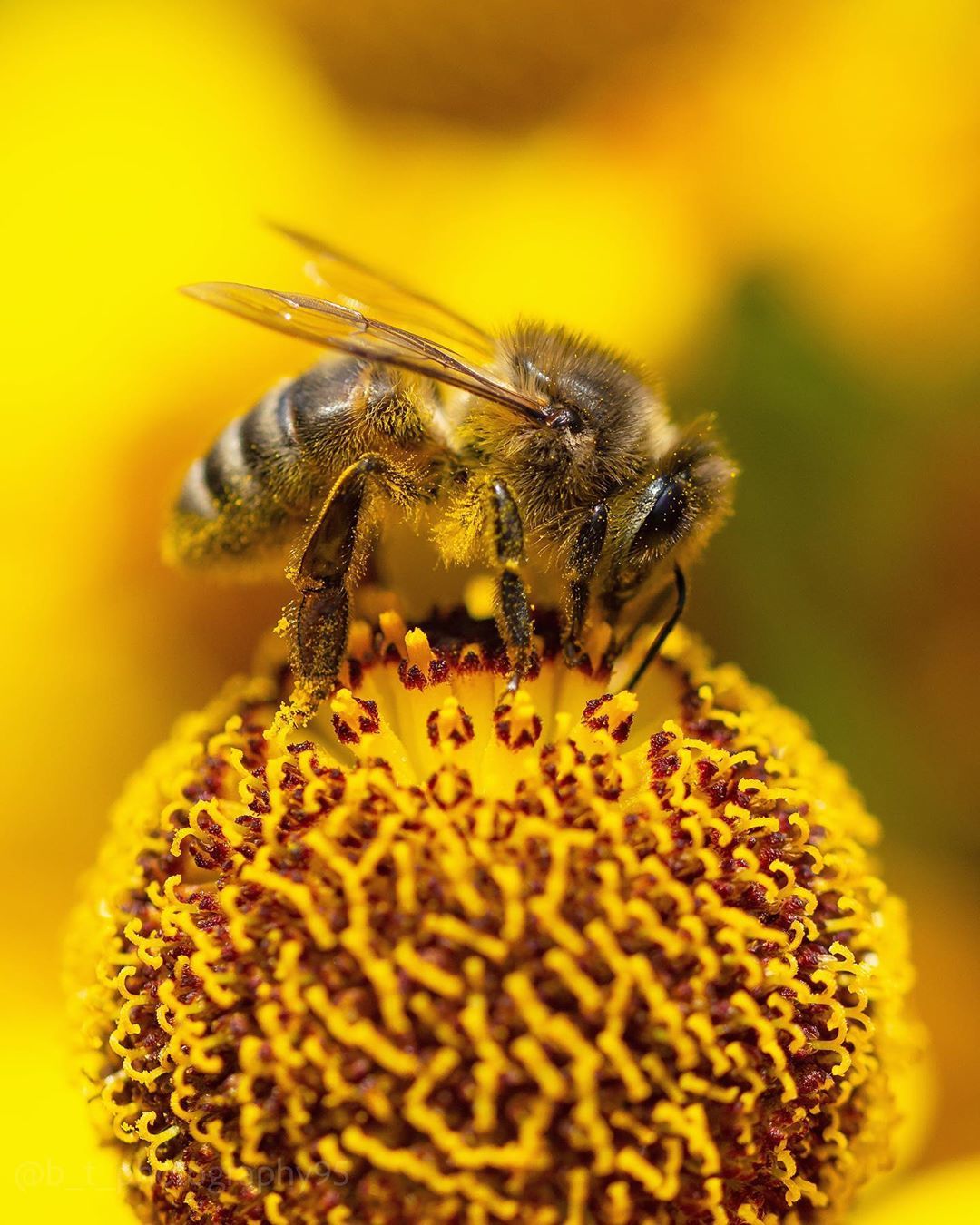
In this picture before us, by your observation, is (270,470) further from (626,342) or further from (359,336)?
(626,342)

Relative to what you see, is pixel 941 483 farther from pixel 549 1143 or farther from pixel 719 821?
pixel 549 1143

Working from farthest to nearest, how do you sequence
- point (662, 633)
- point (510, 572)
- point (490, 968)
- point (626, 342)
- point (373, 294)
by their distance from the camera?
1. point (626, 342)
2. point (373, 294)
3. point (662, 633)
4. point (510, 572)
5. point (490, 968)

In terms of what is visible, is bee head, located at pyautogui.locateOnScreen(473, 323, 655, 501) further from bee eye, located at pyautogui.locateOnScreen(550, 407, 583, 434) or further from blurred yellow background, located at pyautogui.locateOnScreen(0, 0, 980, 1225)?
blurred yellow background, located at pyautogui.locateOnScreen(0, 0, 980, 1225)

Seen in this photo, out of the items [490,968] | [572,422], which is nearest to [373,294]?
[572,422]

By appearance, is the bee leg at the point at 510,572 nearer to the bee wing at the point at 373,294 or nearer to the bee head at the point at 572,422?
the bee head at the point at 572,422

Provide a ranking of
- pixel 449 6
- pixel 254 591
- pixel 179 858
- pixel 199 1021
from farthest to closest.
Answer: pixel 449 6 → pixel 254 591 → pixel 179 858 → pixel 199 1021

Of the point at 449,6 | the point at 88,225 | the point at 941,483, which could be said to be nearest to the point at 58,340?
the point at 88,225
